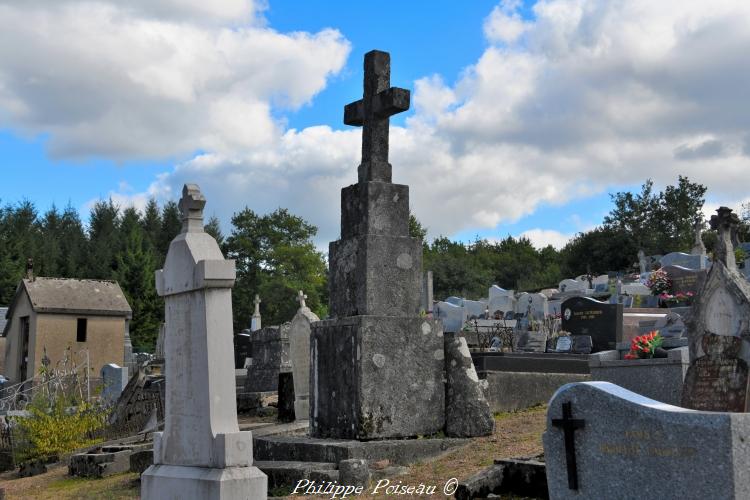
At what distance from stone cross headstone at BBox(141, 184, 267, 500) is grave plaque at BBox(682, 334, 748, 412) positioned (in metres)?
5.61

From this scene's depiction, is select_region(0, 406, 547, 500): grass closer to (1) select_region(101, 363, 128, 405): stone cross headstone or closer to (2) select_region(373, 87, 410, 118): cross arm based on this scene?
(2) select_region(373, 87, 410, 118): cross arm

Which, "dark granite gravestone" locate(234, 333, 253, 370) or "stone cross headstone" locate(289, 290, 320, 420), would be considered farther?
"dark granite gravestone" locate(234, 333, 253, 370)

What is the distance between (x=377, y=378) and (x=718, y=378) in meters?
3.88

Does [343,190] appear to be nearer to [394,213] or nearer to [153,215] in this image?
[394,213]

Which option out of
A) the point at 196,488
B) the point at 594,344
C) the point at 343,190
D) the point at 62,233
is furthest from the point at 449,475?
the point at 62,233

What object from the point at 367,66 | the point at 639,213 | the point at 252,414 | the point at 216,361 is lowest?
the point at 252,414

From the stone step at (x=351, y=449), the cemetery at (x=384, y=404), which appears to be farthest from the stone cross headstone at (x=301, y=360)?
the stone step at (x=351, y=449)

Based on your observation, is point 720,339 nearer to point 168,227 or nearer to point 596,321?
point 596,321

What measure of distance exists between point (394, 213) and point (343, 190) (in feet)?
2.44

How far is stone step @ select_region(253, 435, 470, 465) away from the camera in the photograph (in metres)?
8.38

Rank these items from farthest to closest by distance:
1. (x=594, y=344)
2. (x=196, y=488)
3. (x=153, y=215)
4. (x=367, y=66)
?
(x=153, y=215)
(x=594, y=344)
(x=367, y=66)
(x=196, y=488)

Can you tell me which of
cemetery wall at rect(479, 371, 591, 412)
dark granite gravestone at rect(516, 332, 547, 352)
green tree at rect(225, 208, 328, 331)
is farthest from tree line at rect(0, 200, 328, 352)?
cemetery wall at rect(479, 371, 591, 412)

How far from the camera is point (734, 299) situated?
378 inches

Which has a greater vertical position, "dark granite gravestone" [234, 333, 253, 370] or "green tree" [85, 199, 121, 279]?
"green tree" [85, 199, 121, 279]
